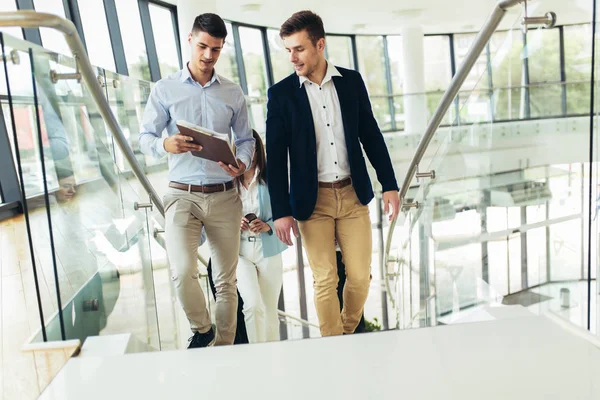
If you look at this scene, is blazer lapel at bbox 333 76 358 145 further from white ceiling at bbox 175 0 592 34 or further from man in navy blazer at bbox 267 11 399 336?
white ceiling at bbox 175 0 592 34

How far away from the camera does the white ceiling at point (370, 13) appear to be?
11031 mm

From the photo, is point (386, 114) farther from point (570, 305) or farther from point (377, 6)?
point (570, 305)

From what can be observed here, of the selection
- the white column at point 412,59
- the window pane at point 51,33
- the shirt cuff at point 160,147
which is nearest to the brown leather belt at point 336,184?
the shirt cuff at point 160,147

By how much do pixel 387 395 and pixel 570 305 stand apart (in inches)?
34.1

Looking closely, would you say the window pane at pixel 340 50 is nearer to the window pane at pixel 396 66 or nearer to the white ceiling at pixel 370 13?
the white ceiling at pixel 370 13

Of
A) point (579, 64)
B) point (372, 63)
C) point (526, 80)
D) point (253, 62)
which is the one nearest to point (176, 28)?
point (253, 62)

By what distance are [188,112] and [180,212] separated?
48 cm

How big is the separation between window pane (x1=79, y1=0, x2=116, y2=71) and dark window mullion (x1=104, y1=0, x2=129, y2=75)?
0.06m

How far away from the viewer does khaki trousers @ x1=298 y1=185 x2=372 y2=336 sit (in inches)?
116

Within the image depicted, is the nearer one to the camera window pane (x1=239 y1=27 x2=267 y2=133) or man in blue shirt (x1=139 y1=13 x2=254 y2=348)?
man in blue shirt (x1=139 y1=13 x2=254 y2=348)

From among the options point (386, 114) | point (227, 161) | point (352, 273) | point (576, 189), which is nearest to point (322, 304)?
point (352, 273)

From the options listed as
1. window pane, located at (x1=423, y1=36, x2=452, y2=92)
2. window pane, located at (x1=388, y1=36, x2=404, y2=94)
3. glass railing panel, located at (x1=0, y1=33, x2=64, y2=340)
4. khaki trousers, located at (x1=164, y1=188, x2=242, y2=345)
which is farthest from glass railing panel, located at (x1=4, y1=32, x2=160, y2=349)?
window pane, located at (x1=423, y1=36, x2=452, y2=92)

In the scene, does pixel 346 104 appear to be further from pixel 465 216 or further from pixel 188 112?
pixel 465 216

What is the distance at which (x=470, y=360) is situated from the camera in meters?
2.04
